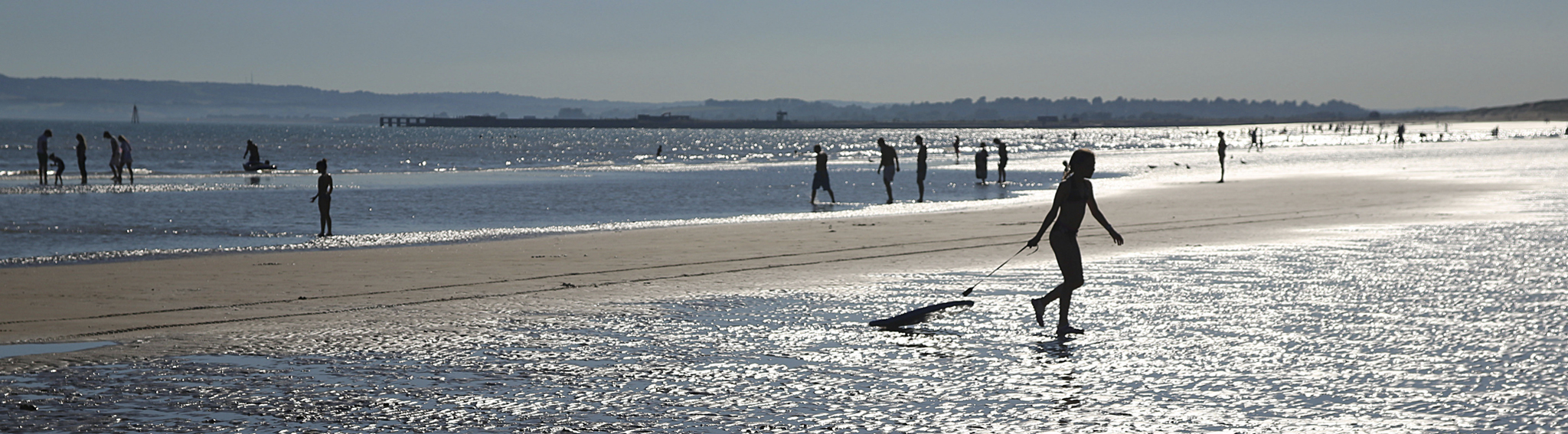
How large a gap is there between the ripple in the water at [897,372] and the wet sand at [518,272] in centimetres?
69

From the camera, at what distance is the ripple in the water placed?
6.14 m

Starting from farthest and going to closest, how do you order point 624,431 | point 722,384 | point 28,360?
1. point 28,360
2. point 722,384
3. point 624,431

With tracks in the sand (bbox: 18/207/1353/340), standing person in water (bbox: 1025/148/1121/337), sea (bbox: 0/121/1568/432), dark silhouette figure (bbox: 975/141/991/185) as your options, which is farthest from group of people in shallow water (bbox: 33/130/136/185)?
standing person in water (bbox: 1025/148/1121/337)

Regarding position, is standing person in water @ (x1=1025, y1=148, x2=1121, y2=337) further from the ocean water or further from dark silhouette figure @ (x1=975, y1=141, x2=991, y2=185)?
dark silhouette figure @ (x1=975, y1=141, x2=991, y2=185)

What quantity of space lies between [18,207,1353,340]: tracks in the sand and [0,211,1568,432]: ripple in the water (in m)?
1.02

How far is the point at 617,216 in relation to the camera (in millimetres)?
24609

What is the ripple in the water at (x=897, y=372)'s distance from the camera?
6.14 m

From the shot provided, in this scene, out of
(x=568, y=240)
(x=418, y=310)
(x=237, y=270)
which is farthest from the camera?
(x=568, y=240)

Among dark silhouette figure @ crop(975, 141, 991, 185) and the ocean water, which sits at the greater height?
dark silhouette figure @ crop(975, 141, 991, 185)

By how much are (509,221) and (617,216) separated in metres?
2.40

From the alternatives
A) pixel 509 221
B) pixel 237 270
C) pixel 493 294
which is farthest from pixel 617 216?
pixel 493 294

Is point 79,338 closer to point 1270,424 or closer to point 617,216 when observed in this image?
point 1270,424

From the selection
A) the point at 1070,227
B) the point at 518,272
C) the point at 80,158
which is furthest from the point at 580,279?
the point at 80,158

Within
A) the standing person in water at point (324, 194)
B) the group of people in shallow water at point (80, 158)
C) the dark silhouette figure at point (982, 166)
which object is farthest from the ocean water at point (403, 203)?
the group of people in shallow water at point (80, 158)
